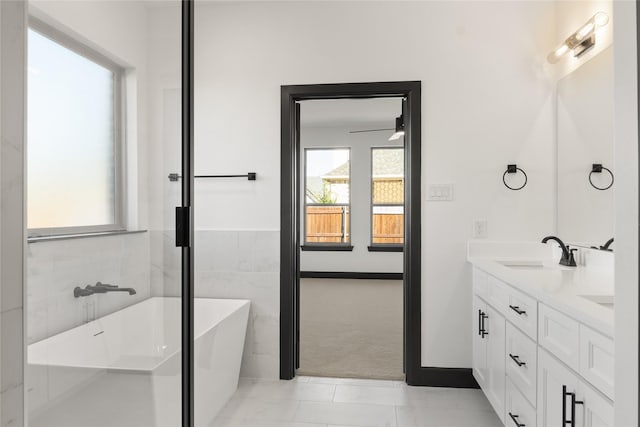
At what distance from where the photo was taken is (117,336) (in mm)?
733

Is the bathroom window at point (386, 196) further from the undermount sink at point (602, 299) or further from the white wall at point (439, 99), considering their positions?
the undermount sink at point (602, 299)

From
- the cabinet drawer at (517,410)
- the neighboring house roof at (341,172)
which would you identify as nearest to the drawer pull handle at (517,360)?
the cabinet drawer at (517,410)

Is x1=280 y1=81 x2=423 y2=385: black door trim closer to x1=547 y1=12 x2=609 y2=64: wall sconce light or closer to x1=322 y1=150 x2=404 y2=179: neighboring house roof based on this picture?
x1=547 y1=12 x2=609 y2=64: wall sconce light

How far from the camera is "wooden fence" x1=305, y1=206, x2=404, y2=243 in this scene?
22.9ft

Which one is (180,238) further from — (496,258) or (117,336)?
(496,258)

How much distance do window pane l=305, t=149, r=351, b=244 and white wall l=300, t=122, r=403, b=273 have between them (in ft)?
0.40

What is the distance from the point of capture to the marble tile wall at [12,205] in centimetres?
52

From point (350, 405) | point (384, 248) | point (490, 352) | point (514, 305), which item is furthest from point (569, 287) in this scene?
point (384, 248)

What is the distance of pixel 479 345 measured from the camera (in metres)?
2.57

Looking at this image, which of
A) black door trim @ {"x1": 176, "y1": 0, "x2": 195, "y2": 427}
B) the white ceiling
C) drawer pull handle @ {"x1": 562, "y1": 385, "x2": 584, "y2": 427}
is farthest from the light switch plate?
the white ceiling

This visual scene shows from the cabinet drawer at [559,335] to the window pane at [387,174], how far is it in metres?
5.34

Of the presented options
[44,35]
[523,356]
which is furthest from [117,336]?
[523,356]

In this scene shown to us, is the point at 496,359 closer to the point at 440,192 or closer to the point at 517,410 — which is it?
the point at 517,410

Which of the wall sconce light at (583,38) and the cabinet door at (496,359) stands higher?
the wall sconce light at (583,38)
